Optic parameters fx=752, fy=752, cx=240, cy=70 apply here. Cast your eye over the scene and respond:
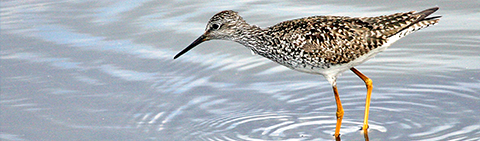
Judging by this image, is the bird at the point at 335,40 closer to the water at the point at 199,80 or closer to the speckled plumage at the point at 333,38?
the speckled plumage at the point at 333,38

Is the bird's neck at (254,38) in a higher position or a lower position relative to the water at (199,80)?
higher

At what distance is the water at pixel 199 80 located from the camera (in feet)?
30.9

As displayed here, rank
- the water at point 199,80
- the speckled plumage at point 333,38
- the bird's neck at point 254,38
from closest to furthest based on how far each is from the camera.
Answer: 1. the speckled plumage at point 333,38
2. the water at point 199,80
3. the bird's neck at point 254,38

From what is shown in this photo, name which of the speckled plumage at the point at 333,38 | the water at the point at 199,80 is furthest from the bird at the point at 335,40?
the water at the point at 199,80

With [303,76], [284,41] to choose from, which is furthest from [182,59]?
[284,41]

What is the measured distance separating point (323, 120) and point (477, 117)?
1.90 metres

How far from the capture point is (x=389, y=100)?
10102mm

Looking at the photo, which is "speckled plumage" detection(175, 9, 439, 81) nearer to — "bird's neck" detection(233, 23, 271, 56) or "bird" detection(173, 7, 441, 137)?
"bird" detection(173, 7, 441, 137)

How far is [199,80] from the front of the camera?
10.9 meters

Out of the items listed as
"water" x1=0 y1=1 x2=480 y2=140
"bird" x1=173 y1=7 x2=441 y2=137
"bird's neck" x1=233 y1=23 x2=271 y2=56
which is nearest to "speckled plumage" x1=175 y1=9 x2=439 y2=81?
"bird" x1=173 y1=7 x2=441 y2=137

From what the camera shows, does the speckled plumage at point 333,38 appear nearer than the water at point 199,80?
Yes

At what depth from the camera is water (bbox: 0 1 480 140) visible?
9414mm

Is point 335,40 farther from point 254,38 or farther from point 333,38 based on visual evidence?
point 254,38

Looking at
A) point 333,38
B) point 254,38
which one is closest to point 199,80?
point 254,38
